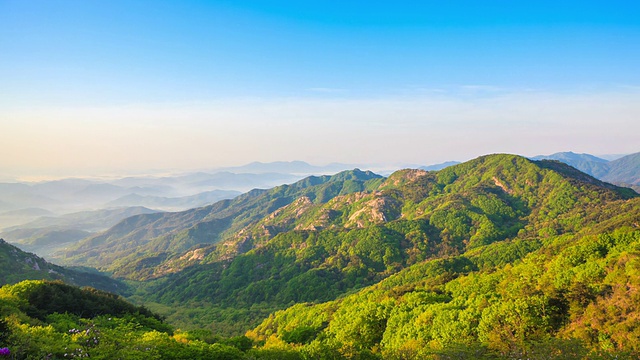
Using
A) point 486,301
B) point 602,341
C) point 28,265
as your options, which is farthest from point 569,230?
point 28,265

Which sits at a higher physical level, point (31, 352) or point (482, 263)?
point (31, 352)

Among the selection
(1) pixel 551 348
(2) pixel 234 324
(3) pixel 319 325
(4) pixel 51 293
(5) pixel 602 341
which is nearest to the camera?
(1) pixel 551 348

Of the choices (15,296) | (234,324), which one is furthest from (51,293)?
(234,324)

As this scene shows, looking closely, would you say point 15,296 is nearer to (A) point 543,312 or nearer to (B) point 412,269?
(A) point 543,312

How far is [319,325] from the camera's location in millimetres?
86125

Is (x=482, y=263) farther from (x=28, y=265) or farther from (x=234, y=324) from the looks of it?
(x=28, y=265)

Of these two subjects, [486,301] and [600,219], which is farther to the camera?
[600,219]

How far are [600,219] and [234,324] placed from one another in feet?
661

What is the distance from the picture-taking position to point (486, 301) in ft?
186

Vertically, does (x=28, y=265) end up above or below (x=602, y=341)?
below

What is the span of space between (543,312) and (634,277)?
1286 cm

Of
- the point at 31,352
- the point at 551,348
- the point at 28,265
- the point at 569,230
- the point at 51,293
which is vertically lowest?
the point at 28,265

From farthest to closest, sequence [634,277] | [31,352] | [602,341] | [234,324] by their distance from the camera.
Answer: [234,324] → [634,277] → [602,341] → [31,352]

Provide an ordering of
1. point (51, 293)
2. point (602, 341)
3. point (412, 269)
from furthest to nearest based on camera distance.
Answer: point (412, 269), point (51, 293), point (602, 341)
